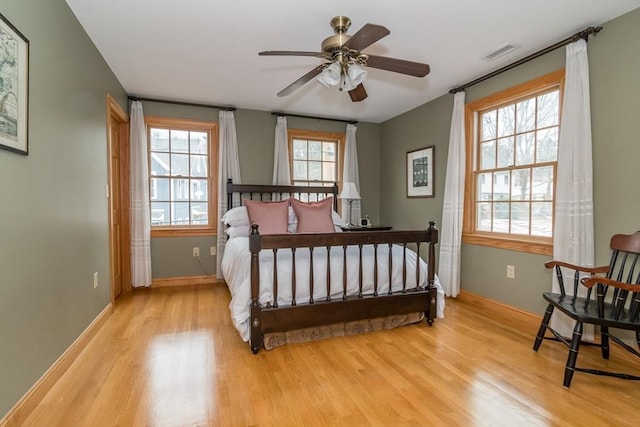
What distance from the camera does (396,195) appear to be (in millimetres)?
4961

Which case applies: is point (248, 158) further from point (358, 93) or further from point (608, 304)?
point (608, 304)

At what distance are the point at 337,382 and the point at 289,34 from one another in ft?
8.39

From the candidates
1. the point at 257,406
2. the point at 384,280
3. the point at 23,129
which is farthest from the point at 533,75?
the point at 23,129

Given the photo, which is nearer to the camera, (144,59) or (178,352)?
(178,352)

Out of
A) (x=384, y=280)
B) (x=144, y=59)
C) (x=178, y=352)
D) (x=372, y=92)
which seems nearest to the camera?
(x=178, y=352)

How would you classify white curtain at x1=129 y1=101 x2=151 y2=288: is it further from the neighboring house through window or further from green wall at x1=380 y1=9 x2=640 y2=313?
green wall at x1=380 y1=9 x2=640 y2=313

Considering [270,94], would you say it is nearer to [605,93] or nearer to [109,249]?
[109,249]

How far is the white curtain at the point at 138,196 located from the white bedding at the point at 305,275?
1685 millimetres

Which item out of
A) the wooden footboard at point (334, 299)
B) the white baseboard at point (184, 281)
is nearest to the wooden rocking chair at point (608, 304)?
the wooden footboard at point (334, 299)

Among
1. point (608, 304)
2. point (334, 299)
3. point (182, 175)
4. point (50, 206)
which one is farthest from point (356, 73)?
point (182, 175)

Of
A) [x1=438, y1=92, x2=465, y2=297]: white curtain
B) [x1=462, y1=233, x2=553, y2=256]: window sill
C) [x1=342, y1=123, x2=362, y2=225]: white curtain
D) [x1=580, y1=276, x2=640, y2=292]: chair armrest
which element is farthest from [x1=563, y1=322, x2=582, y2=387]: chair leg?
[x1=342, y1=123, x2=362, y2=225]: white curtain

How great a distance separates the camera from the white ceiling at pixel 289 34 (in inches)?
85.2

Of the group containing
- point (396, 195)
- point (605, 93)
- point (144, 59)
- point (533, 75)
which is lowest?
point (396, 195)

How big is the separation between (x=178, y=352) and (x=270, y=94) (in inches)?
117
